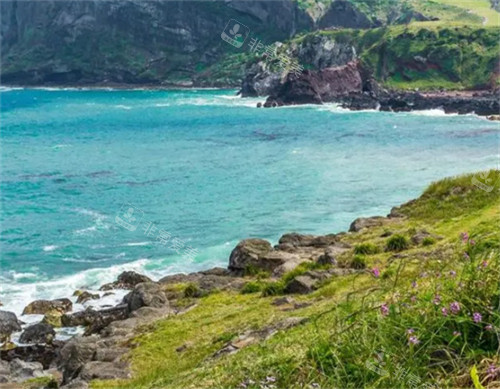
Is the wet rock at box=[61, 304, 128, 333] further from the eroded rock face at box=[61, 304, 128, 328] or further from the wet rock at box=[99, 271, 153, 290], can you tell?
the wet rock at box=[99, 271, 153, 290]

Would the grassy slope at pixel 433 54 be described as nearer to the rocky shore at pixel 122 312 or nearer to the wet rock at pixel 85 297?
the rocky shore at pixel 122 312

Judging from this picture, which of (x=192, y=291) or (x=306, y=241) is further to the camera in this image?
(x=306, y=241)

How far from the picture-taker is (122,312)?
27.2m

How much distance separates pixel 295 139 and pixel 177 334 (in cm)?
6393

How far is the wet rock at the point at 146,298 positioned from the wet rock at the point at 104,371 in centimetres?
824

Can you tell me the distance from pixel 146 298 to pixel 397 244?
1058 centimetres

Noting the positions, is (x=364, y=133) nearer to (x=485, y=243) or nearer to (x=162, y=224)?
(x=162, y=224)

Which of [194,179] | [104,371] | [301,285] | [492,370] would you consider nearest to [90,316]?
[301,285]

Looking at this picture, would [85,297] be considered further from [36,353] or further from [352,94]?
[352,94]

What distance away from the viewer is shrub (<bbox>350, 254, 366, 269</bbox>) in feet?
78.4

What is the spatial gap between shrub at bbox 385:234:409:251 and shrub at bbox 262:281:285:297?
5695 millimetres

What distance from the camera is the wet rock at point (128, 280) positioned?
32406 mm

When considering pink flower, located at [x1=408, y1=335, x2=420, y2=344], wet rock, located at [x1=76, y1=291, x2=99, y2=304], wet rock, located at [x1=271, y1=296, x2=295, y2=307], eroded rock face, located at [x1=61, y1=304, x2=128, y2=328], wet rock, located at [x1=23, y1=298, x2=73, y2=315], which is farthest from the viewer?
wet rock, located at [x1=76, y1=291, x2=99, y2=304]

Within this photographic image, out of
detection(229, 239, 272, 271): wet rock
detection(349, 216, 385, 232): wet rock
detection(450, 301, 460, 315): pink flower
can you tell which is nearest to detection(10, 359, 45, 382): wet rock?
detection(229, 239, 272, 271): wet rock
